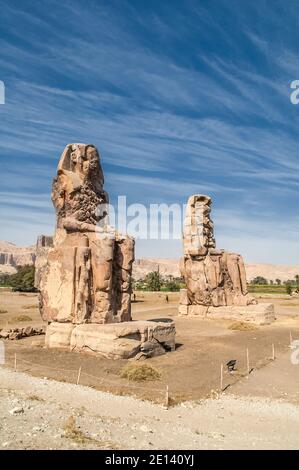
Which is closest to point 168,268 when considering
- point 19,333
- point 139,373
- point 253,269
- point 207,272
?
point 253,269

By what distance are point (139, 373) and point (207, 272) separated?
15.7 metres

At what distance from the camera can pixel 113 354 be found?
42.2 ft

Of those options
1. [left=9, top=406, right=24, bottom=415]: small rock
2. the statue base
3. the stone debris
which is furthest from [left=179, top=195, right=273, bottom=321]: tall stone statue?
[left=9, top=406, right=24, bottom=415]: small rock

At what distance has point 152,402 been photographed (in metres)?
8.95

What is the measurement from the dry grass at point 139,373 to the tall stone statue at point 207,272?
14495mm

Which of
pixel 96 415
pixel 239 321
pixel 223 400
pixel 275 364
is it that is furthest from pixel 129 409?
pixel 239 321

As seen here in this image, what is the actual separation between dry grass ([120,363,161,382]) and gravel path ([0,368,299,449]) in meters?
1.46

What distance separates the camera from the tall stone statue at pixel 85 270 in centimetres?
1381

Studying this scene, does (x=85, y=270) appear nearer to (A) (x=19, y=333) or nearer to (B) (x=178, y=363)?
(B) (x=178, y=363)

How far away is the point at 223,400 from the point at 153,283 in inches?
2171

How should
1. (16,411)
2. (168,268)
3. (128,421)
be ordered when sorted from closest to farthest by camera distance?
1. (16,411)
2. (128,421)
3. (168,268)

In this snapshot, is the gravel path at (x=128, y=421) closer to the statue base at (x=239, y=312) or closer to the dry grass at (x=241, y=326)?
the dry grass at (x=241, y=326)

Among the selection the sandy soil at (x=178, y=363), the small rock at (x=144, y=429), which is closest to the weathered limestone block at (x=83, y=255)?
the sandy soil at (x=178, y=363)
